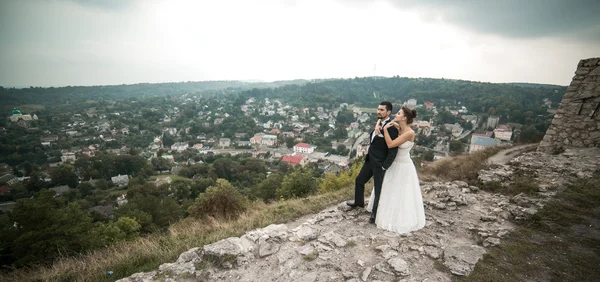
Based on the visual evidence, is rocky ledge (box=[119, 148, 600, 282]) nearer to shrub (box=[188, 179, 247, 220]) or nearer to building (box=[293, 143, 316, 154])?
shrub (box=[188, 179, 247, 220])

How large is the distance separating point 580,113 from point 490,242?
792cm

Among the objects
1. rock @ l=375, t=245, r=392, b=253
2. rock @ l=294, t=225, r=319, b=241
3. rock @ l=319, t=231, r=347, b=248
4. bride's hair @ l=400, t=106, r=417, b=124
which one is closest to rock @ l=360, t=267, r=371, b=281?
rock @ l=375, t=245, r=392, b=253

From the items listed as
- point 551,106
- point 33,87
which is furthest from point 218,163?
point 33,87

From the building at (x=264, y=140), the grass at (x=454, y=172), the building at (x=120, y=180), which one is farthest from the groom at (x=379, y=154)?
the building at (x=264, y=140)

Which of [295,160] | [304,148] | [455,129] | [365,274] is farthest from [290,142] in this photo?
[365,274]

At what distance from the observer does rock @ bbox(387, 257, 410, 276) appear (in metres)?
2.74

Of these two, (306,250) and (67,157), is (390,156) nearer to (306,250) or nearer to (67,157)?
(306,250)

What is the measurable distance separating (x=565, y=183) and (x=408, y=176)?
453 centimetres

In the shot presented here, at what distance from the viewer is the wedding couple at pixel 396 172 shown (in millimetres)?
3569

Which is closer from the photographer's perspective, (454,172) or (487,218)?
(487,218)

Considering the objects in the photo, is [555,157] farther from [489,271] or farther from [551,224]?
[489,271]

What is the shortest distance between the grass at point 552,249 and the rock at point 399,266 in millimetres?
539

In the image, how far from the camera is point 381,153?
3.75 meters

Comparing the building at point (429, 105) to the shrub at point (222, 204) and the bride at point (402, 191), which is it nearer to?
the shrub at point (222, 204)
